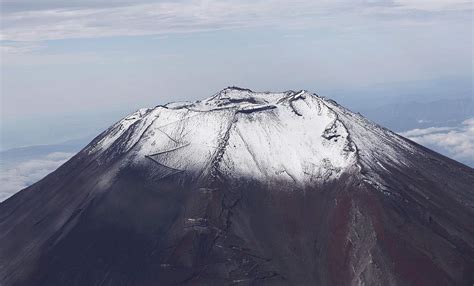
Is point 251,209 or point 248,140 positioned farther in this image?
point 248,140

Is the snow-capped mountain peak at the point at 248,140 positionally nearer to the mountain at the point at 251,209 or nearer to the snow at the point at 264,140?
the snow at the point at 264,140

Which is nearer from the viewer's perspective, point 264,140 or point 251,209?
point 251,209

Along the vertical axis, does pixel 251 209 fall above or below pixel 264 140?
below

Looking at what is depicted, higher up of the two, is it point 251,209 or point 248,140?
point 248,140

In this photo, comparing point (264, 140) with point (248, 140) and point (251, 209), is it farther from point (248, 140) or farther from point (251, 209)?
point (251, 209)

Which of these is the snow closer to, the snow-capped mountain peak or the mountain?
the snow-capped mountain peak

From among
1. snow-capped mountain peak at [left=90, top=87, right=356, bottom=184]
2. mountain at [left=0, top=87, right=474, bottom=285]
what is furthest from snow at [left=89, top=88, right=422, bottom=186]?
mountain at [left=0, top=87, right=474, bottom=285]

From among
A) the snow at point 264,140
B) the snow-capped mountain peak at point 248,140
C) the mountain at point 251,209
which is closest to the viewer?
the mountain at point 251,209

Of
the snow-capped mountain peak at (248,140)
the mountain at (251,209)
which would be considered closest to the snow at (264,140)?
the snow-capped mountain peak at (248,140)

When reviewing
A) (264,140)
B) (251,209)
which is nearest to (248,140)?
(264,140)
